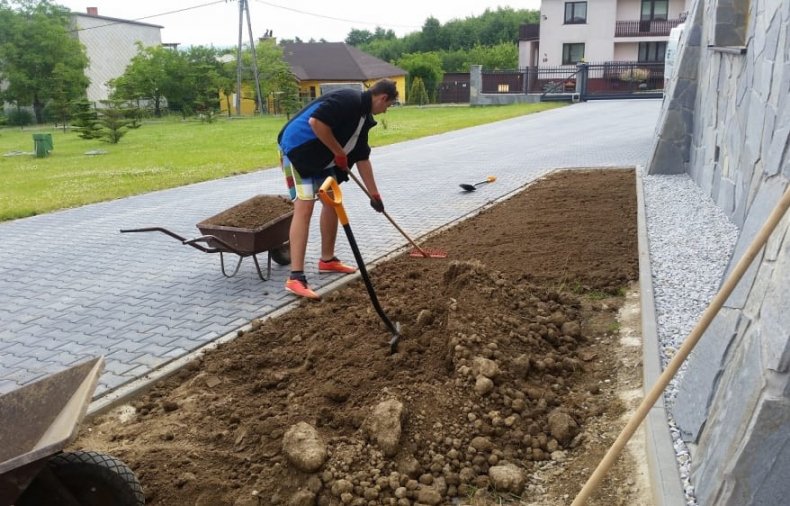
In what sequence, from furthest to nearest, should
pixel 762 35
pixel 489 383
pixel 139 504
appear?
1. pixel 762 35
2. pixel 489 383
3. pixel 139 504

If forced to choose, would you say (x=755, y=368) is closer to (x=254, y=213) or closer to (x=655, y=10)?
(x=254, y=213)

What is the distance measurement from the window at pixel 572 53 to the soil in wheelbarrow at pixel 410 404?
43.3 metres

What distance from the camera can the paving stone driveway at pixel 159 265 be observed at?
181 inches

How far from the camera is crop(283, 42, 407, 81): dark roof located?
52.7 metres

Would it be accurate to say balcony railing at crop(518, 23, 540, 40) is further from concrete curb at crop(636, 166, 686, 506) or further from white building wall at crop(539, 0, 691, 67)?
concrete curb at crop(636, 166, 686, 506)

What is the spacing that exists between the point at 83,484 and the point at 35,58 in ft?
157

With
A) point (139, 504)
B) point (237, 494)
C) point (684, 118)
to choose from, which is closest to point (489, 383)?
point (237, 494)

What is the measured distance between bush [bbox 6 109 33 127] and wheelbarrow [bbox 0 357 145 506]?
46434 mm

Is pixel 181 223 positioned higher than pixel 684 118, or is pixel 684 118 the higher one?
pixel 684 118

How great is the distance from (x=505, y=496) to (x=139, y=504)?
1531mm

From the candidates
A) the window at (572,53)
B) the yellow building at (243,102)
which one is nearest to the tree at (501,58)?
the window at (572,53)

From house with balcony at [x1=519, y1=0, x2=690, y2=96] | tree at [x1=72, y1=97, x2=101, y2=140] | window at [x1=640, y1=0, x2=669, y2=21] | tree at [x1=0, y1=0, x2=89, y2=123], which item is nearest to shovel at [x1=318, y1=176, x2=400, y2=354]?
tree at [x1=72, y1=97, x2=101, y2=140]

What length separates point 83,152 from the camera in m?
20.5

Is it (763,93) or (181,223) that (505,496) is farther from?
(181,223)
